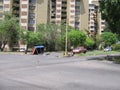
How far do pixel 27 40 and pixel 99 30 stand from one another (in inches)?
3226

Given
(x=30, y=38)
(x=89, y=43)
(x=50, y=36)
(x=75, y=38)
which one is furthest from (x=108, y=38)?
(x=30, y=38)

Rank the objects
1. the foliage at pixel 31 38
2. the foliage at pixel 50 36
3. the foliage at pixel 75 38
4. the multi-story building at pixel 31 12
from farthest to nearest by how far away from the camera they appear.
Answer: the multi-story building at pixel 31 12 → the foliage at pixel 75 38 → the foliage at pixel 50 36 → the foliage at pixel 31 38

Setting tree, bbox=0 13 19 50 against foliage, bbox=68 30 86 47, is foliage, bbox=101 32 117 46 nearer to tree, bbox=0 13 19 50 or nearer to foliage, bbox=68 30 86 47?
foliage, bbox=68 30 86 47

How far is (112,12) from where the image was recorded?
1384 inches

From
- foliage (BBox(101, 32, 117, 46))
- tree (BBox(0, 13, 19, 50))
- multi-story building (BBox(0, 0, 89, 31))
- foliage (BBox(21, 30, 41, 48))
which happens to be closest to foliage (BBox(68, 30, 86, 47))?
multi-story building (BBox(0, 0, 89, 31))

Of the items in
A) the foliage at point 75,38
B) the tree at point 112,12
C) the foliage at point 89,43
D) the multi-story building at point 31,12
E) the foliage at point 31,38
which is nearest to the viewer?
the tree at point 112,12

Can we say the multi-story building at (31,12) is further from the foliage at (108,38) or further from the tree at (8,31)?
the foliage at (108,38)

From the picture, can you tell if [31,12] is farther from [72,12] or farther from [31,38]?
[72,12]

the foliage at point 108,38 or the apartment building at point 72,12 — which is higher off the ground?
the apartment building at point 72,12

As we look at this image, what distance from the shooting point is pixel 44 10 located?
10575cm

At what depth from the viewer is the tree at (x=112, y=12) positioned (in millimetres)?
33981

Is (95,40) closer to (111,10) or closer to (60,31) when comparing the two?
(60,31)

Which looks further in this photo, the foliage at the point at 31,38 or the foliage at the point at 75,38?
the foliage at the point at 75,38

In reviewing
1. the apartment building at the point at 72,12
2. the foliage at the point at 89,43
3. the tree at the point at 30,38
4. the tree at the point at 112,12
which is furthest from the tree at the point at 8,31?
the tree at the point at 112,12
